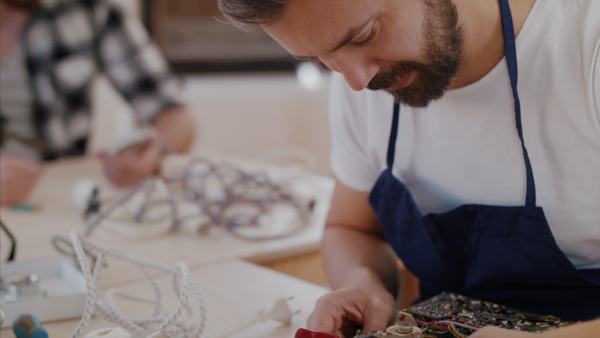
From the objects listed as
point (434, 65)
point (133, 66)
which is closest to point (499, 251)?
point (434, 65)

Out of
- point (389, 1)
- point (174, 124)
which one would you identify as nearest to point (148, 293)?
point (389, 1)

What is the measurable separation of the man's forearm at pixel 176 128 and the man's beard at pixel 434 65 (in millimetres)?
1249

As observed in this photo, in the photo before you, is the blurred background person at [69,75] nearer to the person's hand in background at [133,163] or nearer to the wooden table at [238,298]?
the person's hand in background at [133,163]

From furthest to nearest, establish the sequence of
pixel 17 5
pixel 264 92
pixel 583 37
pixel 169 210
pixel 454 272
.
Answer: pixel 264 92, pixel 17 5, pixel 169 210, pixel 454 272, pixel 583 37

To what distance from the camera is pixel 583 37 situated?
36.5 inches

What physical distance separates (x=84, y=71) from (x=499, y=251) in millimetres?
1631

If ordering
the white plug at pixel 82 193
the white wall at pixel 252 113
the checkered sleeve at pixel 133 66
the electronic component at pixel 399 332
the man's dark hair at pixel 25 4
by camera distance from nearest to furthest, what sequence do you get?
1. the electronic component at pixel 399 332
2. the white plug at pixel 82 193
3. the man's dark hair at pixel 25 4
4. the checkered sleeve at pixel 133 66
5. the white wall at pixel 252 113

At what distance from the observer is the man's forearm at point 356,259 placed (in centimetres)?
106

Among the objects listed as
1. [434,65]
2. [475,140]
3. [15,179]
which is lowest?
[15,179]

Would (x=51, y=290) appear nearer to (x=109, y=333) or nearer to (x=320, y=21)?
(x=109, y=333)

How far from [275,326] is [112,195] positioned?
2.68ft

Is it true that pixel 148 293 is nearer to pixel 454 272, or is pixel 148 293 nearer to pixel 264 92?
pixel 454 272

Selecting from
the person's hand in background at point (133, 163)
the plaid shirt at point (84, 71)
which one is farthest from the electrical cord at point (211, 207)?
the plaid shirt at point (84, 71)

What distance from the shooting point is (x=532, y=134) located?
38.1 inches
